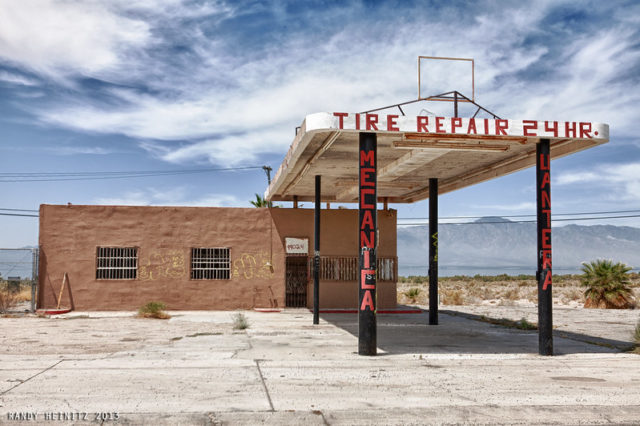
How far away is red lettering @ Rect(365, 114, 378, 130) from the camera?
12.7 m

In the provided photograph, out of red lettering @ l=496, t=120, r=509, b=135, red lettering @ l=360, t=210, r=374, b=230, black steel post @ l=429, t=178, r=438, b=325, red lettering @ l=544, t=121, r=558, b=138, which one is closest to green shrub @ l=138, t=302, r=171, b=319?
black steel post @ l=429, t=178, r=438, b=325

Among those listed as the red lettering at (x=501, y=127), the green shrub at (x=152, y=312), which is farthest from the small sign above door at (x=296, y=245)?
the red lettering at (x=501, y=127)

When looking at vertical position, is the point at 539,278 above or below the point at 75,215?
below

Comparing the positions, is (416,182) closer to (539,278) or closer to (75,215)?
(539,278)

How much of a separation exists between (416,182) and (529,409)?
44.7 ft

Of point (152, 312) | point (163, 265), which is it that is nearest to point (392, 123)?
point (152, 312)

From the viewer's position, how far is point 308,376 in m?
10.5

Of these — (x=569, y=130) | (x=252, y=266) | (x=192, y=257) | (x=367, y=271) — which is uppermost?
(x=569, y=130)

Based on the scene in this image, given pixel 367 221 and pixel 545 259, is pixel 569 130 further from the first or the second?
pixel 367 221

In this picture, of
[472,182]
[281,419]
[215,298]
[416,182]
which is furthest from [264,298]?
[281,419]

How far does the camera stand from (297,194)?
980 inches

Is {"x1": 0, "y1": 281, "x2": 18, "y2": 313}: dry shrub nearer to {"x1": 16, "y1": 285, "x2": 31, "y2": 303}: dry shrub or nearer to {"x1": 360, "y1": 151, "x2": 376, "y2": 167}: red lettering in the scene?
{"x1": 16, "y1": 285, "x2": 31, "y2": 303}: dry shrub

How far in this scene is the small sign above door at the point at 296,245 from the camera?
24.6 m

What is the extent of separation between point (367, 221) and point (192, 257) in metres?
12.9
